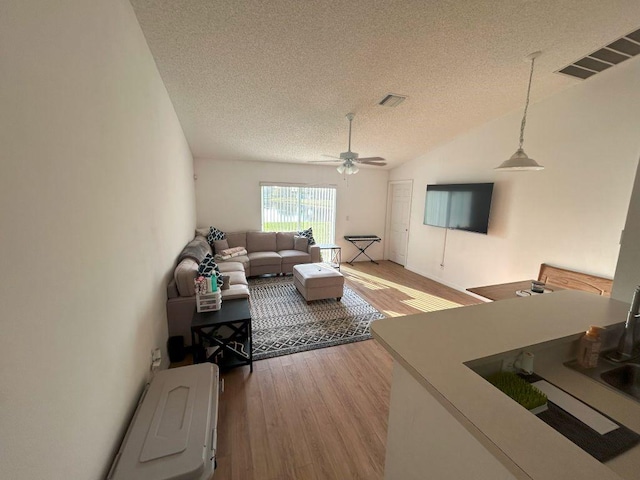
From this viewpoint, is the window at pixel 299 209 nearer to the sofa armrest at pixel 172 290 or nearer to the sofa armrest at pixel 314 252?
the sofa armrest at pixel 314 252

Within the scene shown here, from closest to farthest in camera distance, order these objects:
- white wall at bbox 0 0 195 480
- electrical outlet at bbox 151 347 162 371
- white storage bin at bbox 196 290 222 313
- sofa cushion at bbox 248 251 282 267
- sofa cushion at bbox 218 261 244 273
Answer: white wall at bbox 0 0 195 480, electrical outlet at bbox 151 347 162 371, white storage bin at bbox 196 290 222 313, sofa cushion at bbox 218 261 244 273, sofa cushion at bbox 248 251 282 267

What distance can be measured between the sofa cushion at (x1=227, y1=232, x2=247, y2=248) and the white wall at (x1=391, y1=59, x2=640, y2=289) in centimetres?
406

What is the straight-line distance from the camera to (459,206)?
434cm

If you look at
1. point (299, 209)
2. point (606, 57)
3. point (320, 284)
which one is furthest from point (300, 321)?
point (606, 57)

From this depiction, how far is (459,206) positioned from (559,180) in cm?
135

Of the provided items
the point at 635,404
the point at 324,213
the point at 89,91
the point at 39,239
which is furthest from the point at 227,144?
the point at 635,404

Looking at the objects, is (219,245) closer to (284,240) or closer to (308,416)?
(284,240)

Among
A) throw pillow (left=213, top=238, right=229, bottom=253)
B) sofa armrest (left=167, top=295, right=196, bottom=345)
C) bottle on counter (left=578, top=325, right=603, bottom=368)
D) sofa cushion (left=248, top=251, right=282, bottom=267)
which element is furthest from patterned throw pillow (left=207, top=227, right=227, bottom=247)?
bottle on counter (left=578, top=325, right=603, bottom=368)

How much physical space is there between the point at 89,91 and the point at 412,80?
271cm

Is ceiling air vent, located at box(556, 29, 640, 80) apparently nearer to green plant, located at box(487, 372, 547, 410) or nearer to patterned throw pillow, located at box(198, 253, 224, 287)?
green plant, located at box(487, 372, 547, 410)

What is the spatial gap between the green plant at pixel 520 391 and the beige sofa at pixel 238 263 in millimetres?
2296

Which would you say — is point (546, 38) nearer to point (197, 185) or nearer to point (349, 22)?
point (349, 22)

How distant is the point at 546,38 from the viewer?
85.3 inches

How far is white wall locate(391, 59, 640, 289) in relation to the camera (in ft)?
8.66
